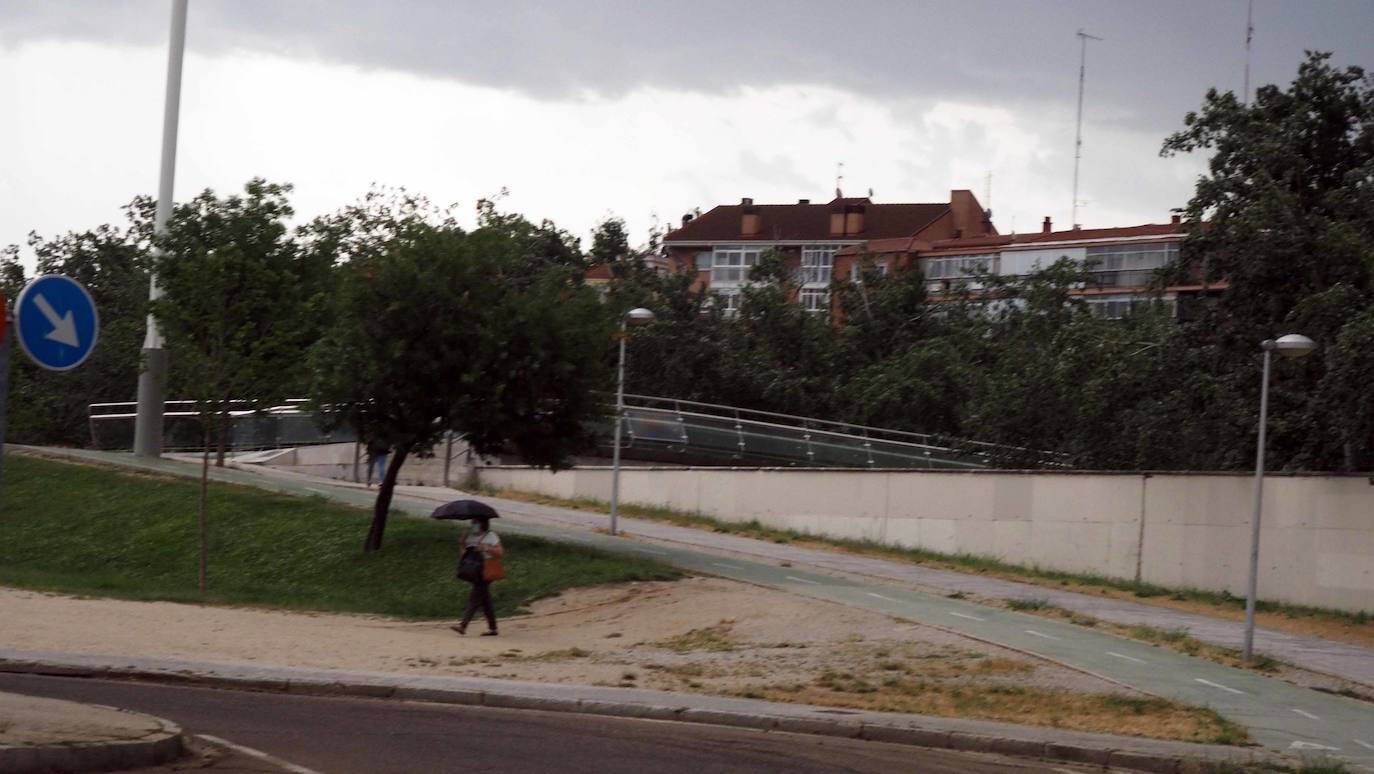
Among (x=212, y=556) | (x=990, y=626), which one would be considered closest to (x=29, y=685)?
(x=990, y=626)

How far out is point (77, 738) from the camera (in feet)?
32.1

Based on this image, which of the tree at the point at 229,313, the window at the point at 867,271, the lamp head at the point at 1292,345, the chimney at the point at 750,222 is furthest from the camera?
the chimney at the point at 750,222

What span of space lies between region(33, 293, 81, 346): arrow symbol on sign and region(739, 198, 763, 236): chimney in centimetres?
10423

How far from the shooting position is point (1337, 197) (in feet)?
104

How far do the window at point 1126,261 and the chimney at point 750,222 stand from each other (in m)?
35.6

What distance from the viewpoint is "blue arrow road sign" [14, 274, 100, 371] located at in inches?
399

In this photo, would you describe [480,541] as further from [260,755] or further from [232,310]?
[260,755]

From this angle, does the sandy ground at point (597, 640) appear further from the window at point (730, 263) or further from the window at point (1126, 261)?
the window at point (730, 263)

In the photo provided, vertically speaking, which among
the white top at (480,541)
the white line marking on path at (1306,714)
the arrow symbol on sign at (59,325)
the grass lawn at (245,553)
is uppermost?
the arrow symbol on sign at (59,325)

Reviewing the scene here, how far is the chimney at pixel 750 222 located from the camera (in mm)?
114044

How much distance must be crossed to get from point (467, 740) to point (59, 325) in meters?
4.50

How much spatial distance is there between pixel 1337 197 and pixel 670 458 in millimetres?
25716

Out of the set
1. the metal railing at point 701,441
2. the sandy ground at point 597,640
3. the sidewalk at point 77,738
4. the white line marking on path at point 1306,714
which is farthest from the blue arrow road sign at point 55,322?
the metal railing at point 701,441

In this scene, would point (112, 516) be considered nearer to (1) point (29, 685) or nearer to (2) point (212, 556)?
(2) point (212, 556)
